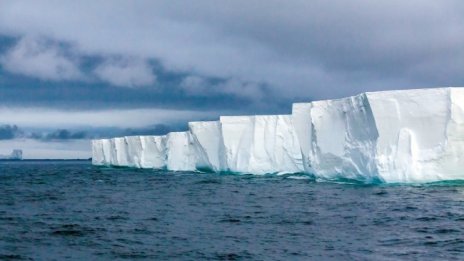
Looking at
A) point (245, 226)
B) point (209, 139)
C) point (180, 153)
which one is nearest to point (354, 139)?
point (245, 226)

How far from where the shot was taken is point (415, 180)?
21.5 metres

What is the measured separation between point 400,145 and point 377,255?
39.4 feet

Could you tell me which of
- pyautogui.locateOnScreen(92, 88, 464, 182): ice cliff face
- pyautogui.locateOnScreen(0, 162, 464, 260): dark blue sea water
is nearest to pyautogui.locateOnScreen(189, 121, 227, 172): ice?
pyautogui.locateOnScreen(92, 88, 464, 182): ice cliff face

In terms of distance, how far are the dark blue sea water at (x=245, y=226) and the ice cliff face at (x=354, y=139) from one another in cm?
94

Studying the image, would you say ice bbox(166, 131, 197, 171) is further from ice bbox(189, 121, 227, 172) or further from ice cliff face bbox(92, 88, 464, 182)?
ice bbox(189, 121, 227, 172)

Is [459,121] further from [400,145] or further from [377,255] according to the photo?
[377,255]

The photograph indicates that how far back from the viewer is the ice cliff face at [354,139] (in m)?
21.1

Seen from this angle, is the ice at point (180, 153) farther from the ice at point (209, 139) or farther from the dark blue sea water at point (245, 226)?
the dark blue sea water at point (245, 226)

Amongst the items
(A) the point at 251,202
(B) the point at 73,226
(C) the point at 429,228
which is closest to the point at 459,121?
(A) the point at 251,202

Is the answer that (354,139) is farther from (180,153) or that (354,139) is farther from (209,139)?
(180,153)

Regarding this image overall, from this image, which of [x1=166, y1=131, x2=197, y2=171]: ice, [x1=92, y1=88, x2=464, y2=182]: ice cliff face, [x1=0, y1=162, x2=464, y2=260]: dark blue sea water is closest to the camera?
[x1=0, y1=162, x2=464, y2=260]: dark blue sea water

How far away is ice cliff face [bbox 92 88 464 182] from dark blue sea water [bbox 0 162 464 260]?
942 mm

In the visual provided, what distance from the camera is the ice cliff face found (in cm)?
2111

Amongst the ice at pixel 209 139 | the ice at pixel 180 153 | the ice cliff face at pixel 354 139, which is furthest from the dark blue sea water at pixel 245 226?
the ice at pixel 180 153
